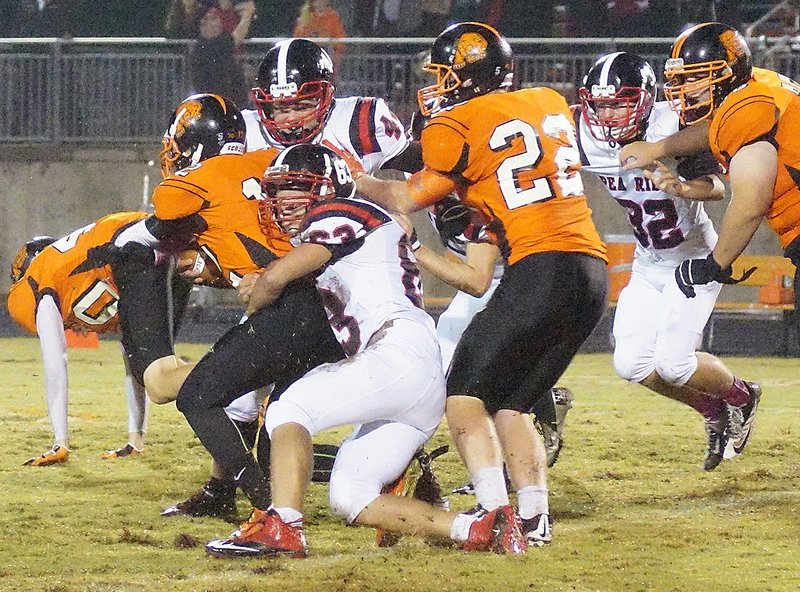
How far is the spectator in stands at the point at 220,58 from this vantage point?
11.7 m

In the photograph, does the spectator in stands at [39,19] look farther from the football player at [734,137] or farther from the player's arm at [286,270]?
the player's arm at [286,270]

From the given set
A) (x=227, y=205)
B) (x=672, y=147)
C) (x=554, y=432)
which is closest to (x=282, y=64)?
(x=227, y=205)

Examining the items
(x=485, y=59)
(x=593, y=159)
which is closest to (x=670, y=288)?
(x=593, y=159)

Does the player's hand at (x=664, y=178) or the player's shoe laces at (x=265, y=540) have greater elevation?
the player's hand at (x=664, y=178)

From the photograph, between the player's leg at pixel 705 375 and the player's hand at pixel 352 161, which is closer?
the player's hand at pixel 352 161

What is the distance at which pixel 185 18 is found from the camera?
12094mm

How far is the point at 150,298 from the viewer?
16.2 ft

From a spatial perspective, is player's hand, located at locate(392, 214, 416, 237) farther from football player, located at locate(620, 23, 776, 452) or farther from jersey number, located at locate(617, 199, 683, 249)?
jersey number, located at locate(617, 199, 683, 249)

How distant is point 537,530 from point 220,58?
8.38m

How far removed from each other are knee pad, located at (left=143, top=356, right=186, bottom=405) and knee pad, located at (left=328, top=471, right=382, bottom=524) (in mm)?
1060

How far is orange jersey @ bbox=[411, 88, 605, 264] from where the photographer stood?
4090 mm

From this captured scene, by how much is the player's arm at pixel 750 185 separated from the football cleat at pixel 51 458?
297 centimetres

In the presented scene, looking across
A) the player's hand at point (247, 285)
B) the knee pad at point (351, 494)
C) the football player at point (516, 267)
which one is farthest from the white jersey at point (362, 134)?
the knee pad at point (351, 494)

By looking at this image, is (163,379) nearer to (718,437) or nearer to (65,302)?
(65,302)
